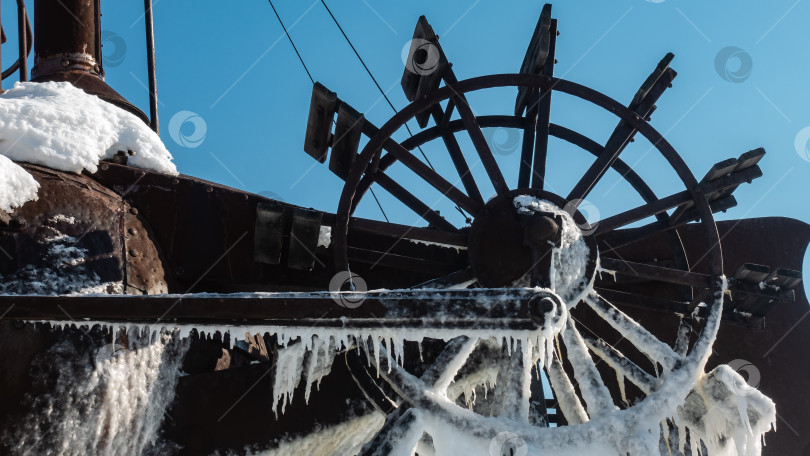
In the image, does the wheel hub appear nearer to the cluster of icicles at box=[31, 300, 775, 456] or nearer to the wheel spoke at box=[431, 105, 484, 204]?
the cluster of icicles at box=[31, 300, 775, 456]

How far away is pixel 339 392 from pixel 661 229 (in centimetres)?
382

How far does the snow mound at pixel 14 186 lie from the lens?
17.6ft

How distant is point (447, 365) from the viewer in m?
6.18

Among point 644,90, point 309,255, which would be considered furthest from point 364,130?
point 644,90

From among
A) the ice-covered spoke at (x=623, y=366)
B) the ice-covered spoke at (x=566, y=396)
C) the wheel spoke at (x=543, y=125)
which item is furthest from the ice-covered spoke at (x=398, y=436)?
the wheel spoke at (x=543, y=125)

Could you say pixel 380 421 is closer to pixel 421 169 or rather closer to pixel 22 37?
pixel 421 169

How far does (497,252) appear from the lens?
6.70 m

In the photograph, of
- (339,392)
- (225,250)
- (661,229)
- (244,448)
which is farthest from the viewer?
(661,229)

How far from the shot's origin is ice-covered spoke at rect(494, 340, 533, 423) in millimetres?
5746

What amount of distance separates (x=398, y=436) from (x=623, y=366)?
2.40m

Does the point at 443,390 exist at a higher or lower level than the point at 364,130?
lower

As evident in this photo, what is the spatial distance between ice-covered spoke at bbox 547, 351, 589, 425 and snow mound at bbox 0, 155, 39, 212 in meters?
4.21

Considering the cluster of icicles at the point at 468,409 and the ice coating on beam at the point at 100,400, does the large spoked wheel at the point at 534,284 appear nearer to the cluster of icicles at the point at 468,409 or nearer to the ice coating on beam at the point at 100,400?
the cluster of icicles at the point at 468,409

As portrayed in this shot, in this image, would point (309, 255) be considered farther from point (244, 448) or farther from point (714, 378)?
point (714, 378)
